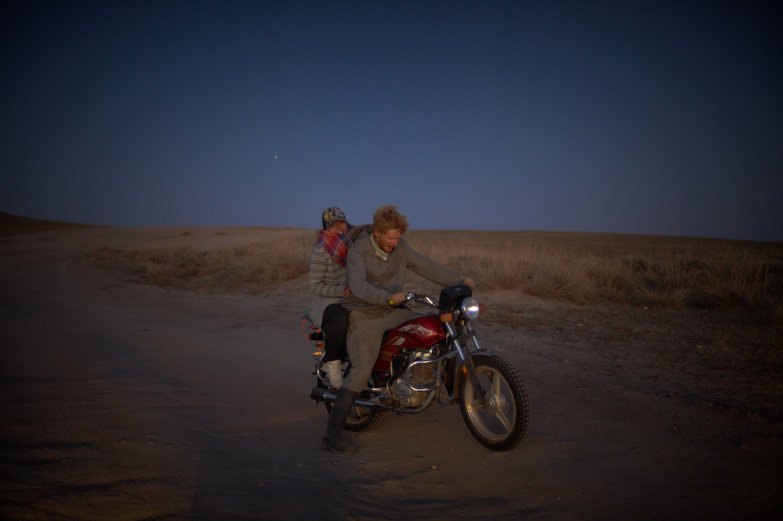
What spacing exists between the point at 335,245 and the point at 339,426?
1864 mm

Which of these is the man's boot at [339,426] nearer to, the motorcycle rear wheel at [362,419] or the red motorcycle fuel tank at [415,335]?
the motorcycle rear wheel at [362,419]

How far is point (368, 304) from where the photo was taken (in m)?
4.10

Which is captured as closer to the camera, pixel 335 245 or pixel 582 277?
pixel 335 245

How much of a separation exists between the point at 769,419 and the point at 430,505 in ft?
12.1

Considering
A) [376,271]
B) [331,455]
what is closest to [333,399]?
[331,455]

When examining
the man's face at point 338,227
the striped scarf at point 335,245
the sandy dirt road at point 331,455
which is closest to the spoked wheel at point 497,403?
the sandy dirt road at point 331,455

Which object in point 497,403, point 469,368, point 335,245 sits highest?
point 335,245

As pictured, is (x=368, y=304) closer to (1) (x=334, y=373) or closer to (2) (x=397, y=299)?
(2) (x=397, y=299)

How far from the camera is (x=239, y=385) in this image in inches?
220

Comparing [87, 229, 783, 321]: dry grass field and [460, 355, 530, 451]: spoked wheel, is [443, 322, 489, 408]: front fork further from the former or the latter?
[87, 229, 783, 321]: dry grass field

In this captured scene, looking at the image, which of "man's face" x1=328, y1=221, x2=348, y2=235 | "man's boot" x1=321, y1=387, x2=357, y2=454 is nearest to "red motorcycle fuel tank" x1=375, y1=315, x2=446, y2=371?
"man's boot" x1=321, y1=387, x2=357, y2=454

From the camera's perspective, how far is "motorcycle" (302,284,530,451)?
360 centimetres

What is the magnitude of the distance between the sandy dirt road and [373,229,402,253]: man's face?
183 cm

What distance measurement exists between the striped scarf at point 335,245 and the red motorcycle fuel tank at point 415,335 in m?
1.12
